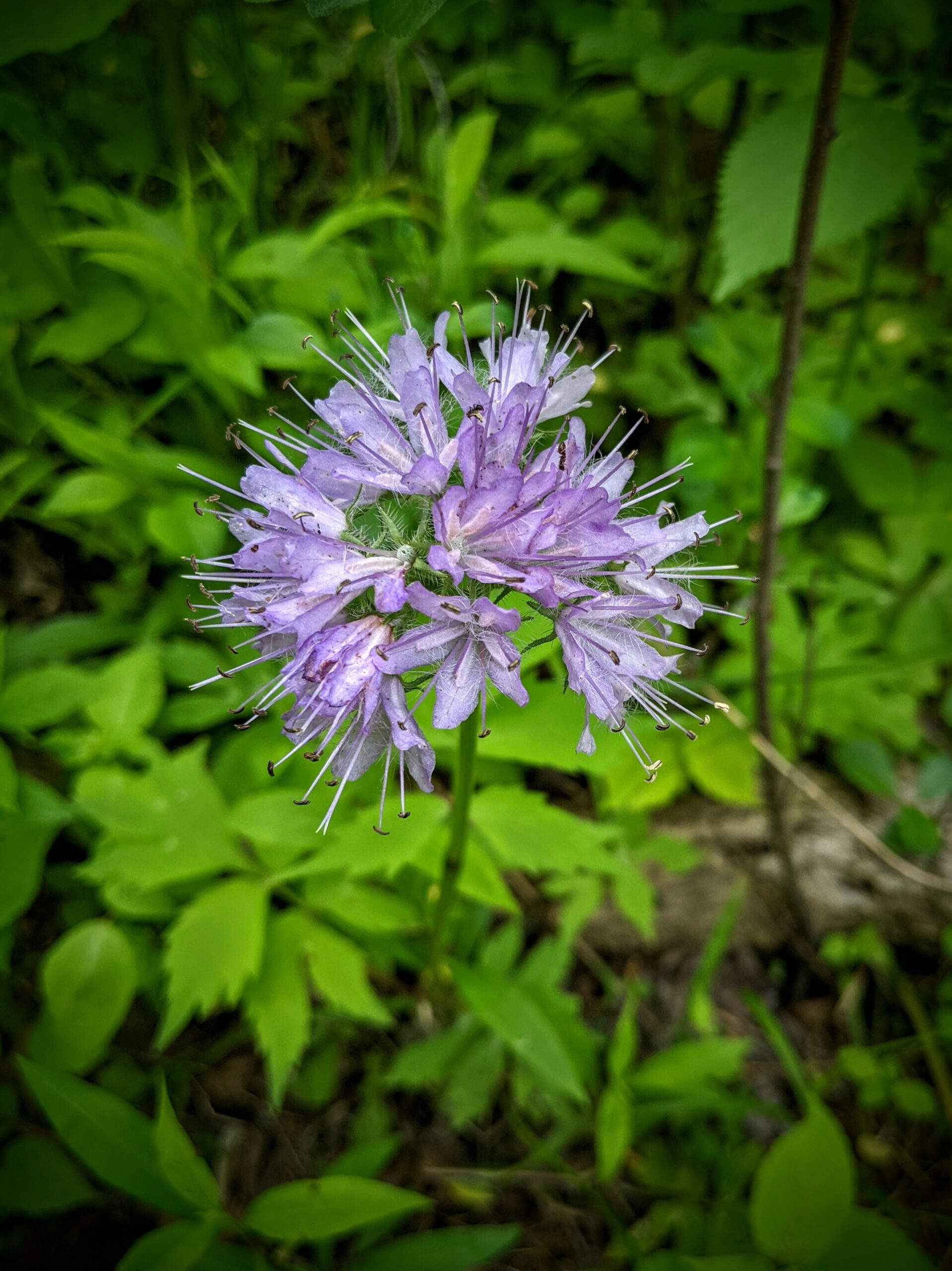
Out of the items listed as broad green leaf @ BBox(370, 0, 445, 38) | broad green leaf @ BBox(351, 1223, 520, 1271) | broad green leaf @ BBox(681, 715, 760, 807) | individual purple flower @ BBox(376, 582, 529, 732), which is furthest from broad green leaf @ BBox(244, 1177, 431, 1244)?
broad green leaf @ BBox(370, 0, 445, 38)

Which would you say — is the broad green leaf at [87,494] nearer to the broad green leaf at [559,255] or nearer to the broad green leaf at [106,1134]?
the broad green leaf at [559,255]

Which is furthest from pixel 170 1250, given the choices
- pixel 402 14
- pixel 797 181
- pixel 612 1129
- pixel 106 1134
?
pixel 797 181

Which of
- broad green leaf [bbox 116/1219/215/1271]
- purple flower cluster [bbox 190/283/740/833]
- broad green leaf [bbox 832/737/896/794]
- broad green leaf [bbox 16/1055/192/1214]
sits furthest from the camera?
broad green leaf [bbox 832/737/896/794]

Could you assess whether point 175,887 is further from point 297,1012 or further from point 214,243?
point 214,243

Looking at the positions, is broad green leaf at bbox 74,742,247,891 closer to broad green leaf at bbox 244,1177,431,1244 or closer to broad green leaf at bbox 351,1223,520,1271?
broad green leaf at bbox 244,1177,431,1244

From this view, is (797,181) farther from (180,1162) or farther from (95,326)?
(180,1162)

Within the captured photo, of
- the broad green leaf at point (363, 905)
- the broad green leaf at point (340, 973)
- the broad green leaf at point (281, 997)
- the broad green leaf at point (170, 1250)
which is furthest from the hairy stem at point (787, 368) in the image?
the broad green leaf at point (170, 1250)

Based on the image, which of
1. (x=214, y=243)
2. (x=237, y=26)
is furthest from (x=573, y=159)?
(x=214, y=243)
